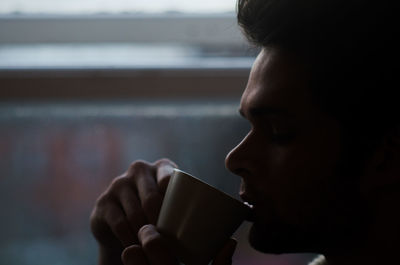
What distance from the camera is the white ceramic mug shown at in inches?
32.8

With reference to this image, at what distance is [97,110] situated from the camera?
1.41 m

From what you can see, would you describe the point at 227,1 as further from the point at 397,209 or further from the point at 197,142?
the point at 397,209

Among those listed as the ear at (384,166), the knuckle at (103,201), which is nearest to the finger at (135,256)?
the knuckle at (103,201)

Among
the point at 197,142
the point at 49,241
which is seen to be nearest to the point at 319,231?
the point at 197,142

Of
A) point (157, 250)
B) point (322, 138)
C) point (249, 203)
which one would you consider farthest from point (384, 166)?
point (157, 250)

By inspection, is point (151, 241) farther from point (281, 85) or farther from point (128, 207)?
point (281, 85)

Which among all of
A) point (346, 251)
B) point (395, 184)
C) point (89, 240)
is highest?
point (395, 184)

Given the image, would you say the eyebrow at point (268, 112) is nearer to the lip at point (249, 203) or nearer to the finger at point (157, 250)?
the lip at point (249, 203)

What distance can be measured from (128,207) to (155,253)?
175mm

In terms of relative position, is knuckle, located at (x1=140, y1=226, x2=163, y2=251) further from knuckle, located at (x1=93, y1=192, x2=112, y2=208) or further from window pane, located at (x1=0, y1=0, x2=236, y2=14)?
window pane, located at (x1=0, y1=0, x2=236, y2=14)

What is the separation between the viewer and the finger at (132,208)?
3.23 ft

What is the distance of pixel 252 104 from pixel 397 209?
0.81 feet

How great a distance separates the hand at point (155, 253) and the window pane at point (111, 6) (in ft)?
2.14

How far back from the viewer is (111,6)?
4.53ft
